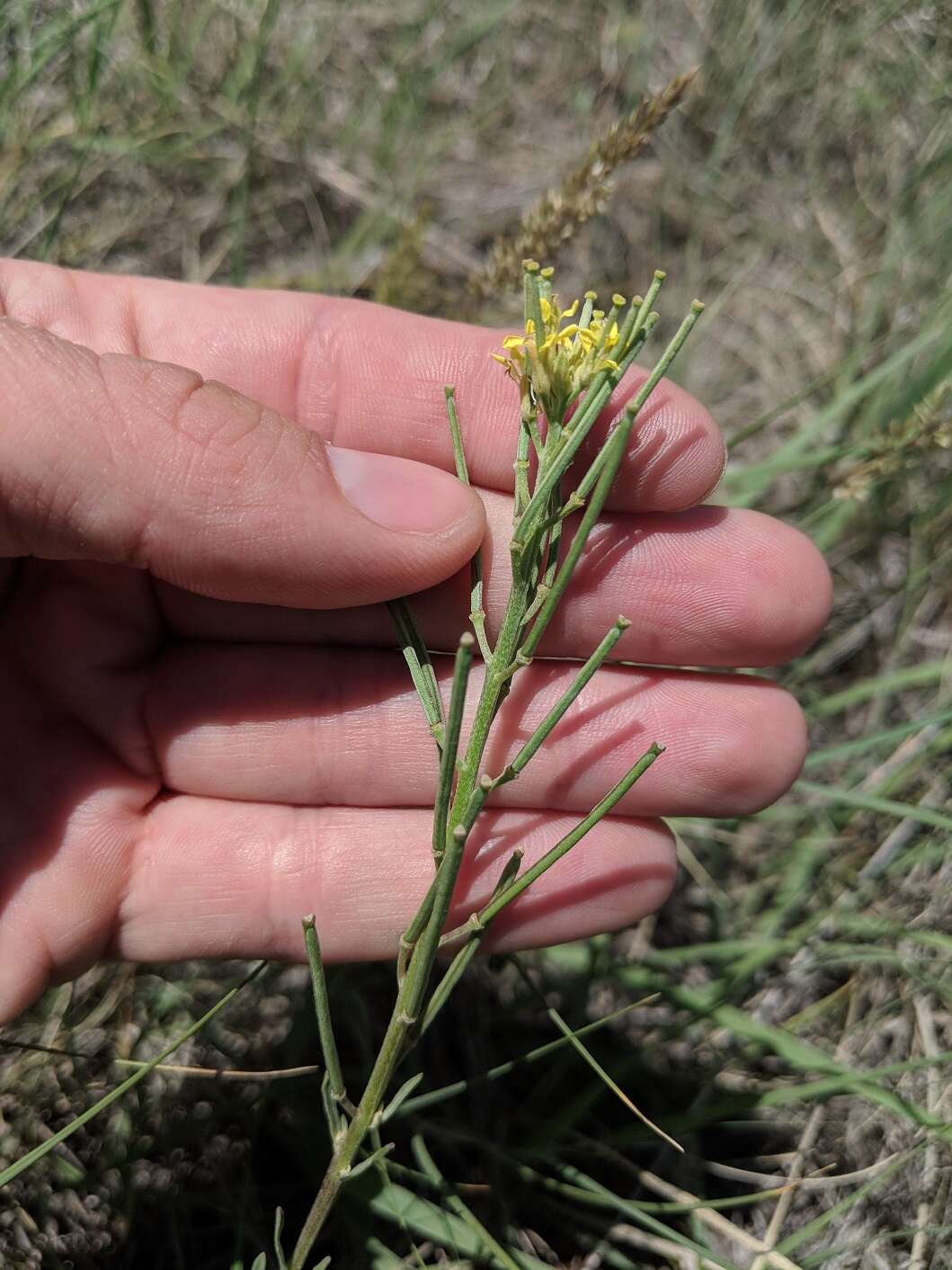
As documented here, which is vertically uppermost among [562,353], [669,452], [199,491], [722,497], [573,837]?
[562,353]

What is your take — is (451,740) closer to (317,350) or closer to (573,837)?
(573,837)

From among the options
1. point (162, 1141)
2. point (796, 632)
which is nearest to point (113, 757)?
point (162, 1141)

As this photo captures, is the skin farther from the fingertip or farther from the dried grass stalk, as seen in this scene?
the dried grass stalk

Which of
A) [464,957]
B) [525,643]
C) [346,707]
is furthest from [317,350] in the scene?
[464,957]

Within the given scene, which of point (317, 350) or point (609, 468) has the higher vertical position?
point (609, 468)

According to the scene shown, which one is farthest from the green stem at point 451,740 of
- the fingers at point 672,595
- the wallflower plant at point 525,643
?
the fingers at point 672,595

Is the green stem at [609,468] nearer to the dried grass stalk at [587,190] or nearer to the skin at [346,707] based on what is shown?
the skin at [346,707]
